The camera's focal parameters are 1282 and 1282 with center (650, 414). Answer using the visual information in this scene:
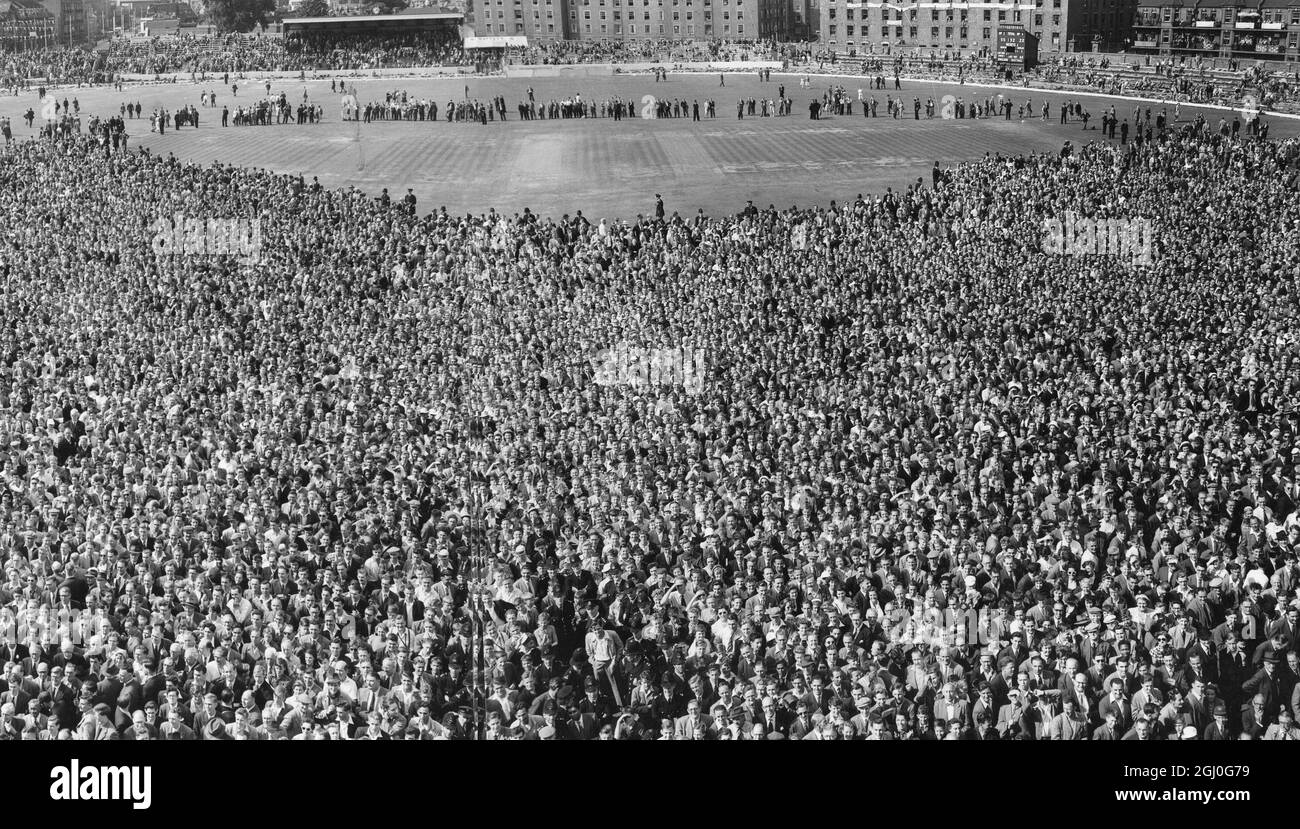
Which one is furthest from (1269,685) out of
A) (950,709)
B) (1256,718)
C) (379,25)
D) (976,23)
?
(379,25)

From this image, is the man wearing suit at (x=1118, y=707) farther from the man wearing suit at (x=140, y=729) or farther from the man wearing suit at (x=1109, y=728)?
the man wearing suit at (x=140, y=729)

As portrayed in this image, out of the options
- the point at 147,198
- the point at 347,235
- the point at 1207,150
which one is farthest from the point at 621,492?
the point at 1207,150

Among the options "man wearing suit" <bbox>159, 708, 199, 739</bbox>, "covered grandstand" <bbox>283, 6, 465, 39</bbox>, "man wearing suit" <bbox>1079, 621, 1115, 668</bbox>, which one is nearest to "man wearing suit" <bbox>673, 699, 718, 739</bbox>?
"man wearing suit" <bbox>1079, 621, 1115, 668</bbox>

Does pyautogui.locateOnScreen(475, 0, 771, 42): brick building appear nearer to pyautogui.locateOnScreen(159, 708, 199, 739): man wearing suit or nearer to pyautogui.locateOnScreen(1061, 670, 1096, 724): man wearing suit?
pyautogui.locateOnScreen(1061, 670, 1096, 724): man wearing suit

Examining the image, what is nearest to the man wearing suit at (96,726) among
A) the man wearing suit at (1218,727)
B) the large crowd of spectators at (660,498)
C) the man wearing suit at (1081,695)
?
the large crowd of spectators at (660,498)
